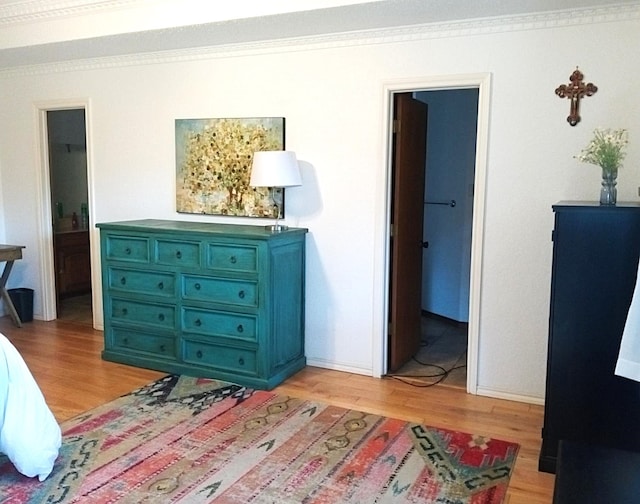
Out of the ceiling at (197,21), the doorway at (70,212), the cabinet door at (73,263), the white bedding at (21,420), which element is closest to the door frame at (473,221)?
the ceiling at (197,21)

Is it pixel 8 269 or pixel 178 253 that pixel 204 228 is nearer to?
pixel 178 253

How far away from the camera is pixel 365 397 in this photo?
3807mm

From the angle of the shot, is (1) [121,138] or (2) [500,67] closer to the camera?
(2) [500,67]

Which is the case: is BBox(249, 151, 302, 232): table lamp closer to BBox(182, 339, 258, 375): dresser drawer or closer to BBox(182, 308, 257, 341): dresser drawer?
BBox(182, 308, 257, 341): dresser drawer

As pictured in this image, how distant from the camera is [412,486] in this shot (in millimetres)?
2695

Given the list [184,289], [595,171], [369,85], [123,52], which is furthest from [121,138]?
[595,171]

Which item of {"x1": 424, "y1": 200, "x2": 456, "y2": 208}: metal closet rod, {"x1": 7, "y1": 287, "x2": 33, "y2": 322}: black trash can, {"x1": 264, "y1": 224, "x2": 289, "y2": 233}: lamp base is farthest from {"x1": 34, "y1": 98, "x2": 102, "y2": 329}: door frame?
{"x1": 424, "y1": 200, "x2": 456, "y2": 208}: metal closet rod

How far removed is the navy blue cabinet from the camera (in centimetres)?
264

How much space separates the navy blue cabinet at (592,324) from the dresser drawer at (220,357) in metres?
1.98

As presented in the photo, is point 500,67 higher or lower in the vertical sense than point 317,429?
higher

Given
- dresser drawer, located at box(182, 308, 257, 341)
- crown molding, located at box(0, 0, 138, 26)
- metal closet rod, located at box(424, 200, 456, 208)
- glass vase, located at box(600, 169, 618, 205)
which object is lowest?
dresser drawer, located at box(182, 308, 257, 341)

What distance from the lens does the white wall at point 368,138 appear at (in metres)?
3.44

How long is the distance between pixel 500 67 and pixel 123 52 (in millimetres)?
2998

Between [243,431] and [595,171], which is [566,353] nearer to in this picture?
[595,171]
